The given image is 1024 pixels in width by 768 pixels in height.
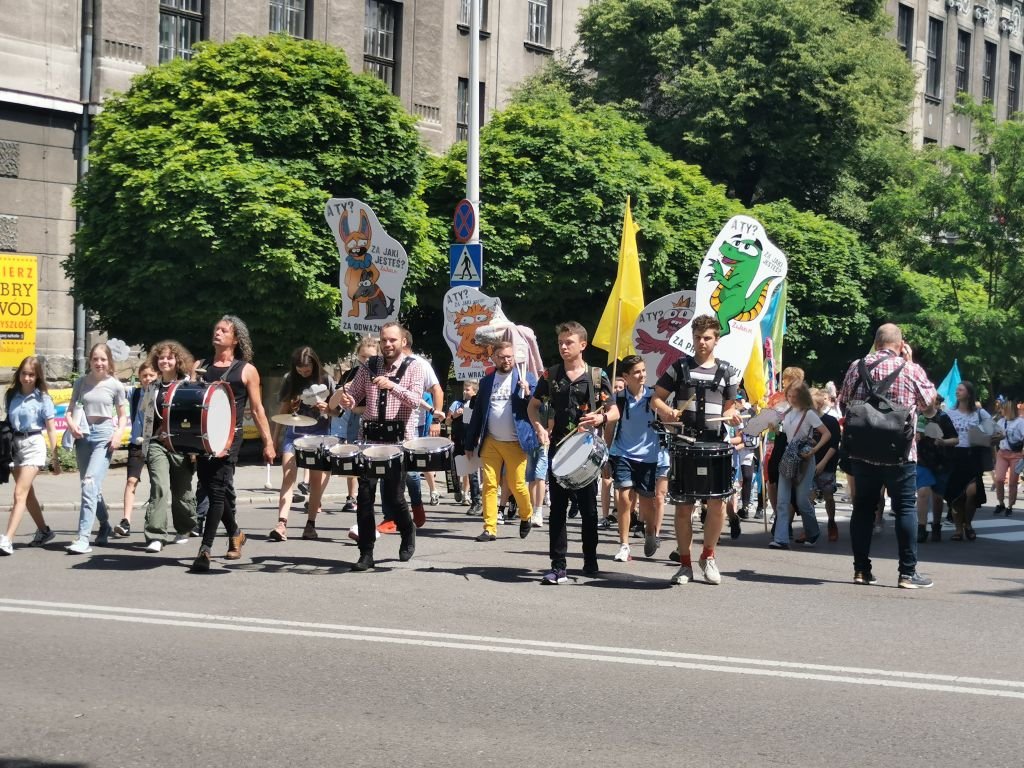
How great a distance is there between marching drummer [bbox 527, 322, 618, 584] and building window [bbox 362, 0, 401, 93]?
23305 mm

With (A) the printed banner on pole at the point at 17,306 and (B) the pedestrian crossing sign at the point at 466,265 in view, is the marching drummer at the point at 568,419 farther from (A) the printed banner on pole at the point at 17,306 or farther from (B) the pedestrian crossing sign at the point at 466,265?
(A) the printed banner on pole at the point at 17,306

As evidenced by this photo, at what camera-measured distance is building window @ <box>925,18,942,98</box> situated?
180 ft

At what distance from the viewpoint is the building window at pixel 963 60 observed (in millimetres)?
56312

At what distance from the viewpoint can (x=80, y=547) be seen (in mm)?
11555

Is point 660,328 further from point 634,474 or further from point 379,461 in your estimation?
point 379,461

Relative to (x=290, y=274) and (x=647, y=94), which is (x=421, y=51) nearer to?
(x=647, y=94)

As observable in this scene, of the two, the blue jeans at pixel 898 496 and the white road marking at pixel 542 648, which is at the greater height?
the blue jeans at pixel 898 496

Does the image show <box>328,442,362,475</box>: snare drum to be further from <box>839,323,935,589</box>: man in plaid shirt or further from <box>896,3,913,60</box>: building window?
<box>896,3,913,60</box>: building window

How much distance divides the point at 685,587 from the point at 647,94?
97.3 ft

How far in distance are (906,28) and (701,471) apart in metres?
46.7

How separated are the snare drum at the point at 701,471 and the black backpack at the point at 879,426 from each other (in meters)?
1.10

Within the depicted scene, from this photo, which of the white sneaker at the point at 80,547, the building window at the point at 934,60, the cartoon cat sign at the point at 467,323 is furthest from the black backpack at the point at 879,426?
the building window at the point at 934,60

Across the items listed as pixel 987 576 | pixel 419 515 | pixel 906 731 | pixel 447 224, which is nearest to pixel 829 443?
pixel 987 576

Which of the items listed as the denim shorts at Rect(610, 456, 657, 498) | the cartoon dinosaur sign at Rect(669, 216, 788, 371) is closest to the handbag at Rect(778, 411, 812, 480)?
the cartoon dinosaur sign at Rect(669, 216, 788, 371)
